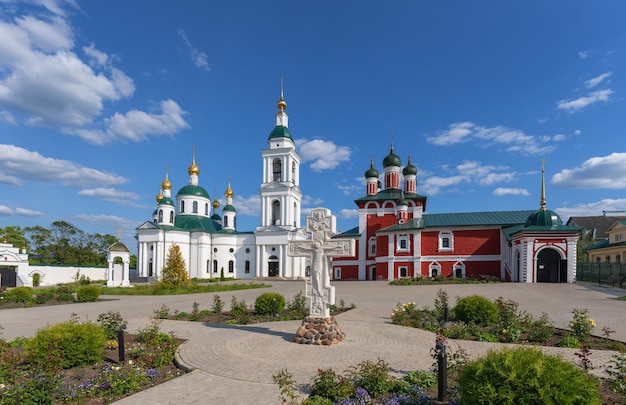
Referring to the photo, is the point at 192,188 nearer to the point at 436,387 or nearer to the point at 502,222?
the point at 502,222

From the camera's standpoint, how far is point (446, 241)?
1348 inches

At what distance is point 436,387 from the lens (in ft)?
19.4

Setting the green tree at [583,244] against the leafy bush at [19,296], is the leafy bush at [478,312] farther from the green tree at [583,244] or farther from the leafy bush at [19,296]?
the green tree at [583,244]

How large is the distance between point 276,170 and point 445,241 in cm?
2396

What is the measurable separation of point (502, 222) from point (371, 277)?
46.0 ft

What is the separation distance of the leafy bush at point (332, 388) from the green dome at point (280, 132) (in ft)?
144

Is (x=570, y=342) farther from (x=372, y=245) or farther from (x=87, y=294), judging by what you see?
(x=372, y=245)

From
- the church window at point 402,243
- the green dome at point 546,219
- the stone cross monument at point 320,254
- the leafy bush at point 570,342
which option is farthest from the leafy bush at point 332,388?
the church window at point 402,243

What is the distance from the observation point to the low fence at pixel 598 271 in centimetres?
2610

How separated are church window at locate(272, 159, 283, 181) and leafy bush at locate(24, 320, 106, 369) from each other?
41.3m

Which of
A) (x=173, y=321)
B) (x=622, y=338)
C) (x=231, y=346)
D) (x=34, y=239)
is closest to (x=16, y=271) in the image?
(x=34, y=239)

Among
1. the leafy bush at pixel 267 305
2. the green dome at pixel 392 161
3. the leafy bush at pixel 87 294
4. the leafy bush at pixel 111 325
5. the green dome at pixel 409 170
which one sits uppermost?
the green dome at pixel 392 161

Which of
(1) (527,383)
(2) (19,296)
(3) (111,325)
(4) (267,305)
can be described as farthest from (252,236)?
(1) (527,383)

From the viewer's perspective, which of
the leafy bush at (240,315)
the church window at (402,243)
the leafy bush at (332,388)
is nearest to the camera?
the leafy bush at (332,388)
